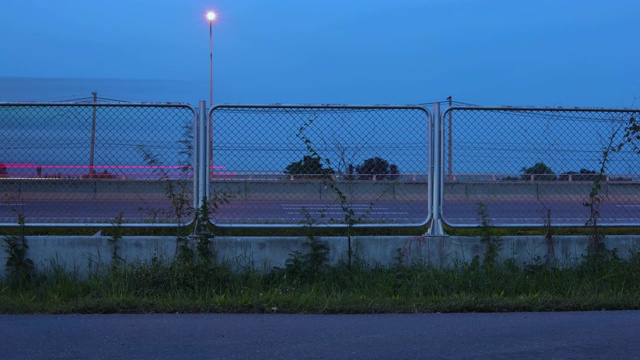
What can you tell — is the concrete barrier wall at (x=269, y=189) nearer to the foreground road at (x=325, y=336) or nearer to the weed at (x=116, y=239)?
the weed at (x=116, y=239)

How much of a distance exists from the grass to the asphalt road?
Answer: 1.90 ft

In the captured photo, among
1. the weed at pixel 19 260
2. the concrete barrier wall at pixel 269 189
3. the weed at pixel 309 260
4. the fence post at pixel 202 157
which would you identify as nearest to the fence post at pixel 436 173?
the concrete barrier wall at pixel 269 189

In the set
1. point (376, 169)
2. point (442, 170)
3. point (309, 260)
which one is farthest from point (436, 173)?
point (309, 260)

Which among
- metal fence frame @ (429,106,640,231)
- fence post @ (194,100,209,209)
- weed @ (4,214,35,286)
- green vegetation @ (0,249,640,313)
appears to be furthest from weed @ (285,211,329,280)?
weed @ (4,214,35,286)

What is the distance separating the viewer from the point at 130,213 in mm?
7059

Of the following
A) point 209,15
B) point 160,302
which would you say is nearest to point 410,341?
point 160,302

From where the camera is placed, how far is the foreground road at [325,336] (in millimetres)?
4629

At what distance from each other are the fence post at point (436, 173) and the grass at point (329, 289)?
0.55 meters

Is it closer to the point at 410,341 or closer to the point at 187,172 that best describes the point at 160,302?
the point at 187,172

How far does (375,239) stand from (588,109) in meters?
2.99

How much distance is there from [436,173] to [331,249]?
1.52 meters

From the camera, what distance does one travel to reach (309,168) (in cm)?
680

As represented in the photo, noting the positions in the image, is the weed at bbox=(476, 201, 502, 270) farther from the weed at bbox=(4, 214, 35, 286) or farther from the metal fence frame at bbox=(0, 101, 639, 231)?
the weed at bbox=(4, 214, 35, 286)

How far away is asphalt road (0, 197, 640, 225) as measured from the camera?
22.5 feet
